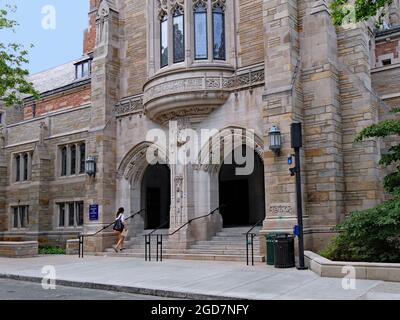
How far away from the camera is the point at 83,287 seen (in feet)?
35.4

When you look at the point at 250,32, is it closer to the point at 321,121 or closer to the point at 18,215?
the point at 321,121

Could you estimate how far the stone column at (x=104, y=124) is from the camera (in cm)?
1916

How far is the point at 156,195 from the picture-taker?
74.6ft

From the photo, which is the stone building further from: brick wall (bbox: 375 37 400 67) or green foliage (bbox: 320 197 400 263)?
green foliage (bbox: 320 197 400 263)

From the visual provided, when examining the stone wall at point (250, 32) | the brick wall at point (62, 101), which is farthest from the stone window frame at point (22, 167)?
the stone wall at point (250, 32)

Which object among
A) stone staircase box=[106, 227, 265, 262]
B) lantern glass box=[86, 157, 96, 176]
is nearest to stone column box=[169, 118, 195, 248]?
stone staircase box=[106, 227, 265, 262]

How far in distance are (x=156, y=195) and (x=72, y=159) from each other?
5012 millimetres

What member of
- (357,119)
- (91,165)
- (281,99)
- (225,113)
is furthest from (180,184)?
(357,119)

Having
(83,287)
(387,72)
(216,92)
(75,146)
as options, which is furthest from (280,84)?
(75,146)

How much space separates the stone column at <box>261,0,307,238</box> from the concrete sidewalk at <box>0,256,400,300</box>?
1.98 m

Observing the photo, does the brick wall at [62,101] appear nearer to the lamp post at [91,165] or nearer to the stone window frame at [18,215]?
the stone window frame at [18,215]

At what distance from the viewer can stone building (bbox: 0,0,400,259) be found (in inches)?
570

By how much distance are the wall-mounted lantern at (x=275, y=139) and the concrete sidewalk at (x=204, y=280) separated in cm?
350
